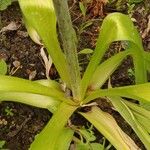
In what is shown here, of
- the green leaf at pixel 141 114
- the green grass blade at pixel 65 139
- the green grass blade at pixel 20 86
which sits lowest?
the green grass blade at pixel 65 139

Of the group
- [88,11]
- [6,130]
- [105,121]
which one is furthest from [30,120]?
[88,11]

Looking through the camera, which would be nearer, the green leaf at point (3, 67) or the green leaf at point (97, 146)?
the green leaf at point (97, 146)

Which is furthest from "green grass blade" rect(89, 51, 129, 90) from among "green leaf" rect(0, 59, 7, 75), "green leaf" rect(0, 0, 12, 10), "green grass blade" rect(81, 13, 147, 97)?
"green leaf" rect(0, 0, 12, 10)

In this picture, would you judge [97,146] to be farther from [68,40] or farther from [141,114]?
[68,40]

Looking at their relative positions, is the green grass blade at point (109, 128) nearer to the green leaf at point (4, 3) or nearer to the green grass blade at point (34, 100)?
the green grass blade at point (34, 100)

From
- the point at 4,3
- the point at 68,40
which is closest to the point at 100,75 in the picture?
the point at 68,40

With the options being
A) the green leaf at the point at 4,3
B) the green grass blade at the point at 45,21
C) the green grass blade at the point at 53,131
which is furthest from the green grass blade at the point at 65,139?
the green leaf at the point at 4,3

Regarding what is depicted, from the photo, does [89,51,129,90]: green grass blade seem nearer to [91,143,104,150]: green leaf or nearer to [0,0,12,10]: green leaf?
[91,143,104,150]: green leaf
